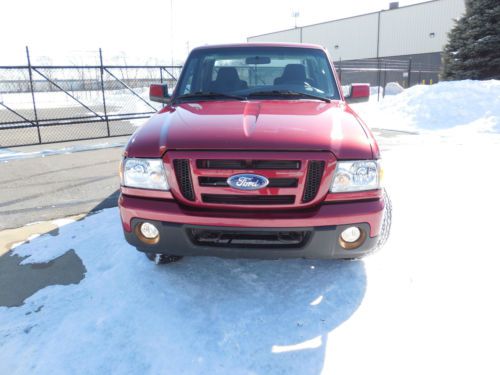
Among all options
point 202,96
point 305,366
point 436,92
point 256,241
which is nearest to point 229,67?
point 202,96

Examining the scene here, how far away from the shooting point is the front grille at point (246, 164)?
2189mm

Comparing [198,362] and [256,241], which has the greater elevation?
[256,241]

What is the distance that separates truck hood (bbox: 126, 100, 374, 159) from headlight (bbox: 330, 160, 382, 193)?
1.8 inches

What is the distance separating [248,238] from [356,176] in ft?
2.45

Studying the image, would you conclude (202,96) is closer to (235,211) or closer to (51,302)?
(235,211)

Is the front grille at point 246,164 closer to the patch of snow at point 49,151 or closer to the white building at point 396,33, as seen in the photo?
the patch of snow at point 49,151

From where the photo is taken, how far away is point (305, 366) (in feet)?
6.57

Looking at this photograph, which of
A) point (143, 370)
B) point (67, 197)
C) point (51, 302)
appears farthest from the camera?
point (67, 197)

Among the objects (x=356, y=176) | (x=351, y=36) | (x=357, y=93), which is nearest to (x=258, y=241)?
(x=356, y=176)

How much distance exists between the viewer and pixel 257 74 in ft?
12.5

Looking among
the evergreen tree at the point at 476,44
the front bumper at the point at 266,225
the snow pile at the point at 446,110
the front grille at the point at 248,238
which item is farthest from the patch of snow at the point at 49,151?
→ the evergreen tree at the point at 476,44

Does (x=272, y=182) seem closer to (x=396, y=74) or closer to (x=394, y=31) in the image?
(x=396, y=74)

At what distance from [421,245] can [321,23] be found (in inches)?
1919

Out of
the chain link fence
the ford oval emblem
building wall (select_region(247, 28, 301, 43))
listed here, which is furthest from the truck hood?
building wall (select_region(247, 28, 301, 43))
